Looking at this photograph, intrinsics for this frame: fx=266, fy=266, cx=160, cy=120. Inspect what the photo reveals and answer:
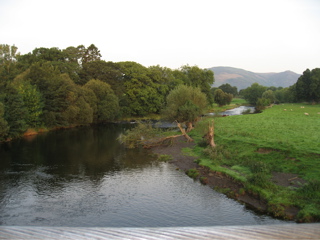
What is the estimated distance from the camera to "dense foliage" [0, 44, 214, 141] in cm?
5128

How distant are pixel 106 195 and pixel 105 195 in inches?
3.3

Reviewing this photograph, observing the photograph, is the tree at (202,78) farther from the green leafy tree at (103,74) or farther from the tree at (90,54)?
the tree at (90,54)

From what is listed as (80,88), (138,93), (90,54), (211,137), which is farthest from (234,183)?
(90,54)

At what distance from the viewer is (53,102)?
60.6 m

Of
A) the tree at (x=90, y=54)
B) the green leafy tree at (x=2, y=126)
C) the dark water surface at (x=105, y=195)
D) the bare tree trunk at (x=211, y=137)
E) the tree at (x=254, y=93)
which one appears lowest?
the dark water surface at (x=105, y=195)

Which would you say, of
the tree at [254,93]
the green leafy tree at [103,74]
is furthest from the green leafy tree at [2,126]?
the tree at [254,93]

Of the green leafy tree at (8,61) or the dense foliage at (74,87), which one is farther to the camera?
the green leafy tree at (8,61)

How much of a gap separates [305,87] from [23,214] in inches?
4018

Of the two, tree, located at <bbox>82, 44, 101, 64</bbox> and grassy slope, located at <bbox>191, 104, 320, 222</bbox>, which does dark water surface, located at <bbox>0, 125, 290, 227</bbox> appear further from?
tree, located at <bbox>82, 44, 101, 64</bbox>

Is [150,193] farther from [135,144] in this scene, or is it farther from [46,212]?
[135,144]

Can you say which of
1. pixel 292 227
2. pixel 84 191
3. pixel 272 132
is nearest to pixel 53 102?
pixel 84 191

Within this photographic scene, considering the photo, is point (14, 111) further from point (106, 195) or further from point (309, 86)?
point (309, 86)

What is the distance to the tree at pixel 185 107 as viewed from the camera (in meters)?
48.0

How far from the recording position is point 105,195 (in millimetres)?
22625
